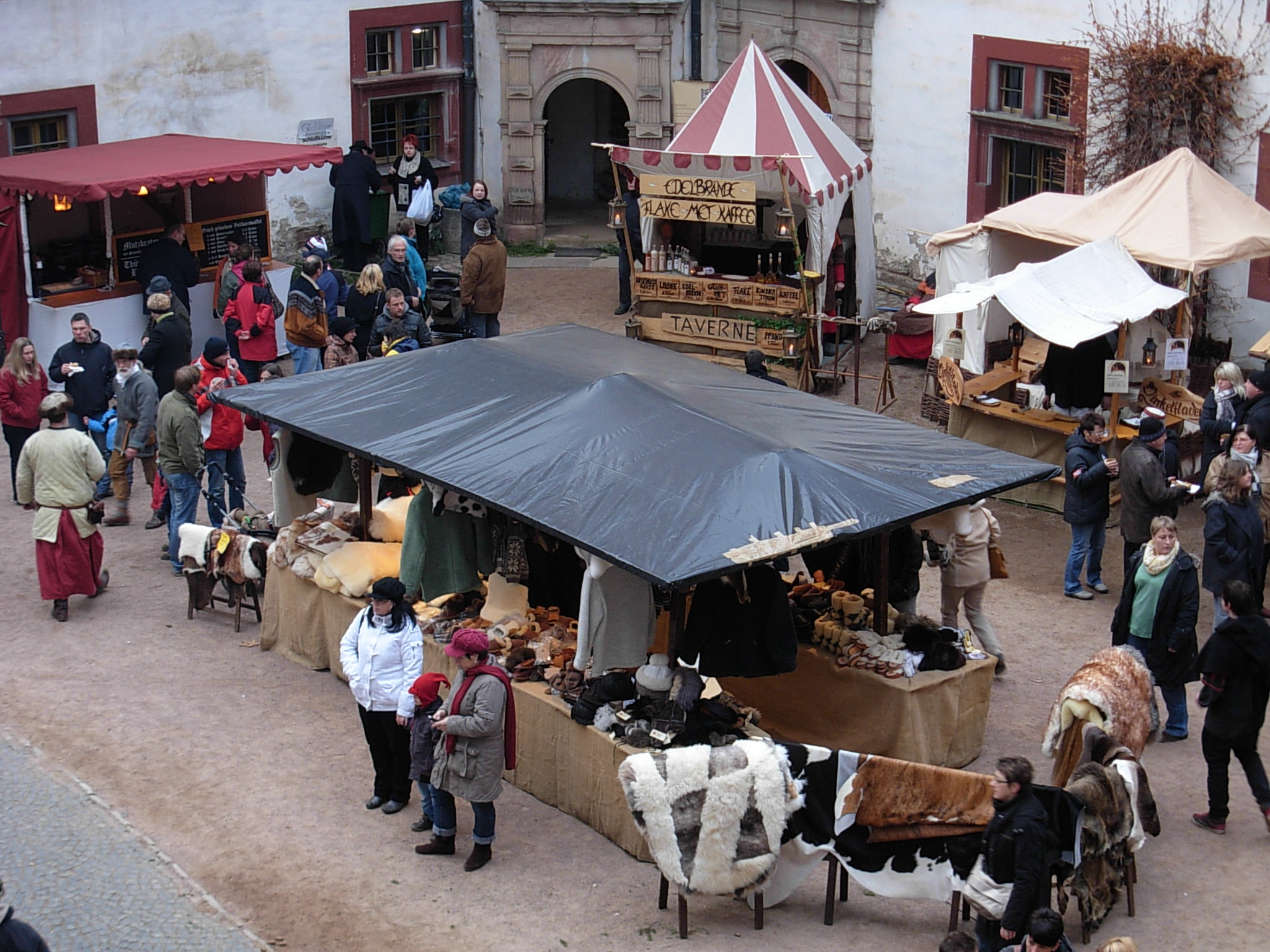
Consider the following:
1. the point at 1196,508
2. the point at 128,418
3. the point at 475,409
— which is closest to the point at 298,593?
the point at 475,409

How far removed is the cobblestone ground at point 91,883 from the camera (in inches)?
293

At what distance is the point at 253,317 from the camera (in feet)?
48.9

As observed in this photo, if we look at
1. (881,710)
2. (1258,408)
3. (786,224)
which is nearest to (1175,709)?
(881,710)

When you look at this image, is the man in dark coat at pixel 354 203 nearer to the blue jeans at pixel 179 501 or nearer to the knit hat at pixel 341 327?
the knit hat at pixel 341 327

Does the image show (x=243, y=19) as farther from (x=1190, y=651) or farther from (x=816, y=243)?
(x=1190, y=651)

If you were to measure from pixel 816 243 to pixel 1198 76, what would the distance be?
12.8 ft

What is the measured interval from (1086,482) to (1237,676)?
3.30 meters

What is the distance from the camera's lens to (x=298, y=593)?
10438 mm

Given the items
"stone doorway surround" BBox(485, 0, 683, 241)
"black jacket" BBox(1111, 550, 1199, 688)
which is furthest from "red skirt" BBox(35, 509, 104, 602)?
"stone doorway surround" BBox(485, 0, 683, 241)

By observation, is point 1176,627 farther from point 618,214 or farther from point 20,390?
point 618,214

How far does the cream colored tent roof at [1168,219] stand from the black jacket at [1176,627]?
16.1ft

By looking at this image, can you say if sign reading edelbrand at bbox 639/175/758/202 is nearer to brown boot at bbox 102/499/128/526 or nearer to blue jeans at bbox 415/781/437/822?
brown boot at bbox 102/499/128/526

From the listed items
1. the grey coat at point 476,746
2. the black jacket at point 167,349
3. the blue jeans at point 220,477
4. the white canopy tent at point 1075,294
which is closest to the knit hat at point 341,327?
the black jacket at point 167,349

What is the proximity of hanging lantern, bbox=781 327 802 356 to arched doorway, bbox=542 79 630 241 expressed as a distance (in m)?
8.96
